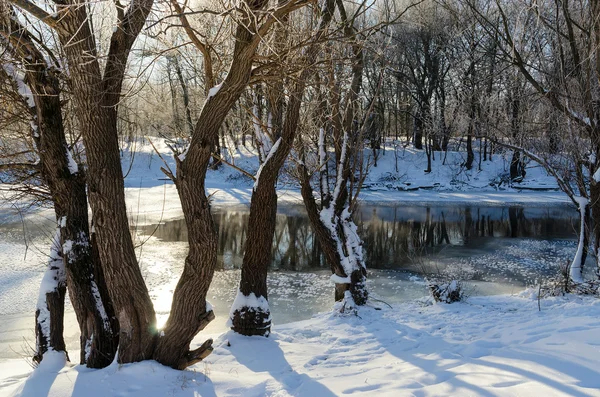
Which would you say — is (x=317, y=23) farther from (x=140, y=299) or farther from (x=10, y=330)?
(x=10, y=330)

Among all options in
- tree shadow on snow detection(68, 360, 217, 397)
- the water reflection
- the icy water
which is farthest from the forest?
the water reflection

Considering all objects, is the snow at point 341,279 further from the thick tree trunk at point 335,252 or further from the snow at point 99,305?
the snow at point 99,305

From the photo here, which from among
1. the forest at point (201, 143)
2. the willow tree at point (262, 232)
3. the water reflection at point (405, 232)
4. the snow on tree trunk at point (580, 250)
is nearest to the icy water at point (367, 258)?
the water reflection at point (405, 232)

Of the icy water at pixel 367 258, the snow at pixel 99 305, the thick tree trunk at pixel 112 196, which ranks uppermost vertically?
the thick tree trunk at pixel 112 196

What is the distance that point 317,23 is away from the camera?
7.83 metres

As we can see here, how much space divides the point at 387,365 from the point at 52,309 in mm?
4351

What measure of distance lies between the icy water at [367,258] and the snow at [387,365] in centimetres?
267

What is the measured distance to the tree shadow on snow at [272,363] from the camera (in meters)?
4.62

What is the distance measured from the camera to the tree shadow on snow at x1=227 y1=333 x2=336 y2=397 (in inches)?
182

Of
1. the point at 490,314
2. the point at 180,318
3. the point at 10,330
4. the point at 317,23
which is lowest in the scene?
the point at 10,330

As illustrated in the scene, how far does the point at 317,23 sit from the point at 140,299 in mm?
5029

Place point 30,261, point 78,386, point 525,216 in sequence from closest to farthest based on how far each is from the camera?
point 78,386
point 30,261
point 525,216

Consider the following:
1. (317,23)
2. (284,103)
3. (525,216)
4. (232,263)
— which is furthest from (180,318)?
(525,216)

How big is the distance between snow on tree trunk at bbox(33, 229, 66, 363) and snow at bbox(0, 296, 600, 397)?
1.49 feet
